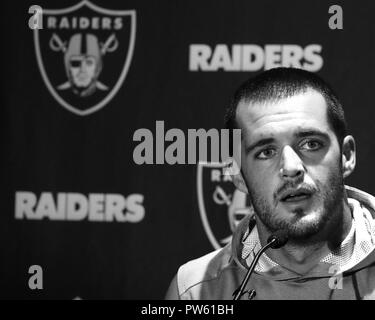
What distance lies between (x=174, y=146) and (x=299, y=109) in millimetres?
430

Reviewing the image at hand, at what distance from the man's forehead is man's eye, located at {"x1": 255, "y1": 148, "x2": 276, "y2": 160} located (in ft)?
0.18

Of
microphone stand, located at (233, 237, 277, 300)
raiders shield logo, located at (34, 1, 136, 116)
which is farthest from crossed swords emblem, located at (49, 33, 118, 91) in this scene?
microphone stand, located at (233, 237, 277, 300)

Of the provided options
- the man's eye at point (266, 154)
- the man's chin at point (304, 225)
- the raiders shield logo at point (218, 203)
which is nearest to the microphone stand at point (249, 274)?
the man's chin at point (304, 225)

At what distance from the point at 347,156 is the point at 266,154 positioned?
0.18m

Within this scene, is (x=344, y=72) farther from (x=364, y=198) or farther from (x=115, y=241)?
(x=115, y=241)

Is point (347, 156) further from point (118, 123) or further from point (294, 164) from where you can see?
point (118, 123)

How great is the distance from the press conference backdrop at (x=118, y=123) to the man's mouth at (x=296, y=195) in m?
Result: 0.37

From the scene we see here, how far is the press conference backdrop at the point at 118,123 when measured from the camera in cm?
176

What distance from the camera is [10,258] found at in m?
1.82

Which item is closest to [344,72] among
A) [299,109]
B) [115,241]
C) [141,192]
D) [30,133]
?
[299,109]

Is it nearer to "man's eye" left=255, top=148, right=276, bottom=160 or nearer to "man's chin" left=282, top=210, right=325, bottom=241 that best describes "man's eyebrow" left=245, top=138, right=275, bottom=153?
"man's eye" left=255, top=148, right=276, bottom=160

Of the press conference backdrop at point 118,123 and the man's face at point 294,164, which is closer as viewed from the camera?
the man's face at point 294,164

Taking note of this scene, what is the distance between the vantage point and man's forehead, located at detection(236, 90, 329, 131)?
143 centimetres

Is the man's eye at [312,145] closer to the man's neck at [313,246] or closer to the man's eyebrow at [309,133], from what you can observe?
the man's eyebrow at [309,133]
